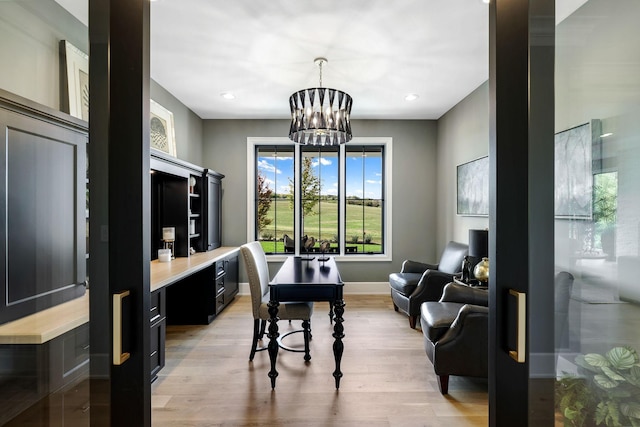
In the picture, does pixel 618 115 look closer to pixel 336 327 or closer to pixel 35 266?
pixel 336 327

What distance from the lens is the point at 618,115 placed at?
1.00 m

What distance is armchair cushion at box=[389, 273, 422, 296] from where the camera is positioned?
371cm

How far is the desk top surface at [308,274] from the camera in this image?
2.39m

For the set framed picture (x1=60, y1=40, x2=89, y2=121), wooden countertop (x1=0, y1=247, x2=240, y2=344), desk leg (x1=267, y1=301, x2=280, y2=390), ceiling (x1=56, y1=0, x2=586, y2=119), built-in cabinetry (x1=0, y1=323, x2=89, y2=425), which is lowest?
desk leg (x1=267, y1=301, x2=280, y2=390)

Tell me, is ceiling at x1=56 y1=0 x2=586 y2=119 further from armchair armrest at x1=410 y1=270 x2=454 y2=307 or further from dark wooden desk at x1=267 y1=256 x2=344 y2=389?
armchair armrest at x1=410 y1=270 x2=454 y2=307

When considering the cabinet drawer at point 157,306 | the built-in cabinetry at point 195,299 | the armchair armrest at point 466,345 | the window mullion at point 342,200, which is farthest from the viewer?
the window mullion at point 342,200

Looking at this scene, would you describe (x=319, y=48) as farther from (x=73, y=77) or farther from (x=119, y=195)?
(x=119, y=195)

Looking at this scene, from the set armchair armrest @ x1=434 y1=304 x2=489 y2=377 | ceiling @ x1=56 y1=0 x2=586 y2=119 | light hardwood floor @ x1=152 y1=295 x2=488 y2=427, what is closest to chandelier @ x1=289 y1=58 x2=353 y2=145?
ceiling @ x1=56 y1=0 x2=586 y2=119

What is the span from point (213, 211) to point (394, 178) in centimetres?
283

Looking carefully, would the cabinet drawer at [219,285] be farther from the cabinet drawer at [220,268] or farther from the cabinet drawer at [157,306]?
the cabinet drawer at [157,306]

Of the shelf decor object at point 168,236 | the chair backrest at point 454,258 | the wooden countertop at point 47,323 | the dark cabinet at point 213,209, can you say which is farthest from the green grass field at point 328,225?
the wooden countertop at point 47,323

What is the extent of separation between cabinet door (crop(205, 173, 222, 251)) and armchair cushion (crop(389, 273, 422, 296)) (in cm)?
256

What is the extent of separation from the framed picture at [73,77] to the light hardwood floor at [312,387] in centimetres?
194

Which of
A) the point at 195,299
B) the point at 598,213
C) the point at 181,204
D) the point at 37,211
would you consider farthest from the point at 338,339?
the point at 181,204
